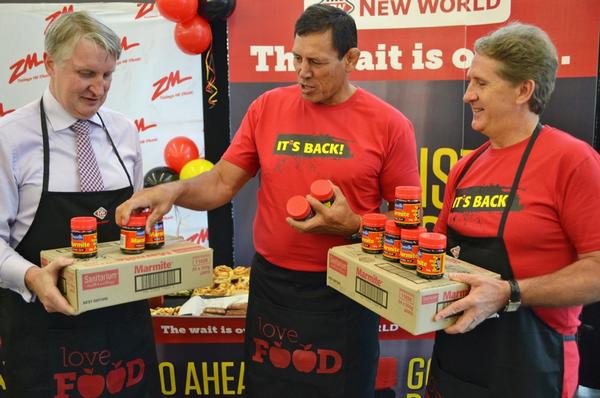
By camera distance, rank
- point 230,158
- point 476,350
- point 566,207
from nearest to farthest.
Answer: point 566,207, point 476,350, point 230,158

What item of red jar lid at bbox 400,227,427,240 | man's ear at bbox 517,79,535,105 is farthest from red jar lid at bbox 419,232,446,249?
man's ear at bbox 517,79,535,105

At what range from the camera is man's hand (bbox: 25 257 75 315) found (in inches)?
60.5

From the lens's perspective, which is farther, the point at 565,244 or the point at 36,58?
the point at 36,58

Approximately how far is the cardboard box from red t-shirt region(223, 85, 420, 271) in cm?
24

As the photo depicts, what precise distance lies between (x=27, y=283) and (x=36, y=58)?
2810 millimetres

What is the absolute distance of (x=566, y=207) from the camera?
1414 mm

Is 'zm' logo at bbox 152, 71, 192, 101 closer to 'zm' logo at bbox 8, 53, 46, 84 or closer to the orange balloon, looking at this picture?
the orange balloon

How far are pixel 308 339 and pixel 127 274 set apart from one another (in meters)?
A: 0.73

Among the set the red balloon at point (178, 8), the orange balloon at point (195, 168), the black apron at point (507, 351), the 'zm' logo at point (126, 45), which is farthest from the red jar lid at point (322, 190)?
the 'zm' logo at point (126, 45)

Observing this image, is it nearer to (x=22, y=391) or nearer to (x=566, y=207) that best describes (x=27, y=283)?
(x=22, y=391)

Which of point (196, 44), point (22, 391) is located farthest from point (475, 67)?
point (196, 44)

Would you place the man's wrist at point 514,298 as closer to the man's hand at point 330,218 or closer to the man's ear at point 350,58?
the man's hand at point 330,218

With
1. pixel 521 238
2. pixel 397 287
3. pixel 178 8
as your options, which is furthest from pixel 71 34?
pixel 178 8

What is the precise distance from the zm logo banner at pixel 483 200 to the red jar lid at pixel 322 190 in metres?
0.40
